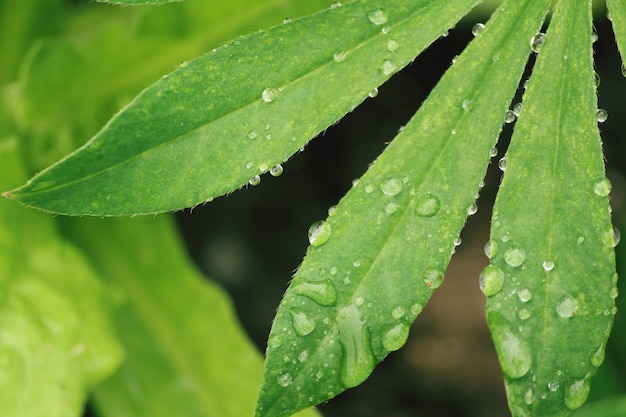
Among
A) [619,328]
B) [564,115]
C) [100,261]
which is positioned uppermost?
[564,115]

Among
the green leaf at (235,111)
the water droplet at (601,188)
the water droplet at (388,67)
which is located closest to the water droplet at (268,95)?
the green leaf at (235,111)

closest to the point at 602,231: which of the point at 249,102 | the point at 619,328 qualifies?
the point at 249,102

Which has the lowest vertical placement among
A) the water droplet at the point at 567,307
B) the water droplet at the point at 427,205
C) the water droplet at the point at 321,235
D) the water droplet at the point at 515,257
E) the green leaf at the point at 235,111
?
the water droplet at the point at 567,307

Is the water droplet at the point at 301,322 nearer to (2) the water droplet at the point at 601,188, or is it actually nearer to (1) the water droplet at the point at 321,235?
(1) the water droplet at the point at 321,235

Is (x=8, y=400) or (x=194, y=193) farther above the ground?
(x=194, y=193)

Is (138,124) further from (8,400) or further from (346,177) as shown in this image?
(346,177)

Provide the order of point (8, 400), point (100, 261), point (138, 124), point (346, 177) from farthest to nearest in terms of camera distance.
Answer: point (346, 177), point (100, 261), point (8, 400), point (138, 124)

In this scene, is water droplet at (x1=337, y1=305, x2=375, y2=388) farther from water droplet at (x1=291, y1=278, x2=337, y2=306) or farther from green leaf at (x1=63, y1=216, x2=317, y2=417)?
green leaf at (x1=63, y1=216, x2=317, y2=417)
